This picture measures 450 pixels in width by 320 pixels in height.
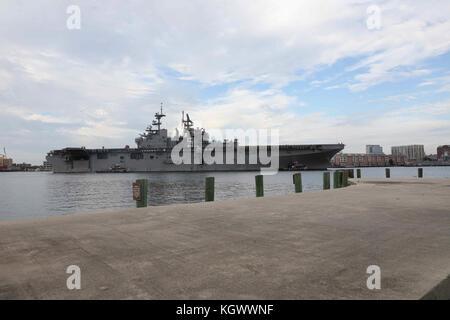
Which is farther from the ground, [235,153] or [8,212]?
[235,153]

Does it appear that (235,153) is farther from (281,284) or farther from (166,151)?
(281,284)

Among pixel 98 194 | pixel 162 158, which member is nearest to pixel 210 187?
pixel 98 194

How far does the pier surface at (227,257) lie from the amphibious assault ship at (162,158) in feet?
188

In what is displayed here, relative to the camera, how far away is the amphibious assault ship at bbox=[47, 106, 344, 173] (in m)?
63.7

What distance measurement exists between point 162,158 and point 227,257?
64.1 meters

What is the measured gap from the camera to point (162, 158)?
65.5m

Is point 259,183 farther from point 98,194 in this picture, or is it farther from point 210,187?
point 98,194

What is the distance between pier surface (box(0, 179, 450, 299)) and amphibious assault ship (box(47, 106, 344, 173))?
5732 centimetres

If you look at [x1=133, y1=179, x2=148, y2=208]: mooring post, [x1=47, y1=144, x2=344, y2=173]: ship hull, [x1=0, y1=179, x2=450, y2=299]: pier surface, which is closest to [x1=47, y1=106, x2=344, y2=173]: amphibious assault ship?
[x1=47, y1=144, x2=344, y2=173]: ship hull

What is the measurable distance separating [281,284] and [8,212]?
17688 mm

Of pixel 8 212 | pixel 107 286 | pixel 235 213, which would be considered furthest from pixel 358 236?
pixel 8 212

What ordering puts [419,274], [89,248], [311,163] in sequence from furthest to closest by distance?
[311,163] < [89,248] < [419,274]

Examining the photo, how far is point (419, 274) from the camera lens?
7.86 ft

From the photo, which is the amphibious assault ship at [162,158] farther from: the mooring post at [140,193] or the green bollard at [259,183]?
the mooring post at [140,193]
